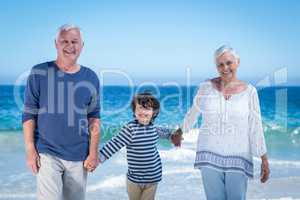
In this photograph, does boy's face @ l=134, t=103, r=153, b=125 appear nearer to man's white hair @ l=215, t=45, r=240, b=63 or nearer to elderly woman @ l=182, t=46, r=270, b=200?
elderly woman @ l=182, t=46, r=270, b=200

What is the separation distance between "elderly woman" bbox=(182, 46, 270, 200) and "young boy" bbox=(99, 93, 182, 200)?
317mm

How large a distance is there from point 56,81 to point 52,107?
0.48 feet

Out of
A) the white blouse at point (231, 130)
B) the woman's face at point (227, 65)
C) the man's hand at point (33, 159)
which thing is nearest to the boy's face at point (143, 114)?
the white blouse at point (231, 130)

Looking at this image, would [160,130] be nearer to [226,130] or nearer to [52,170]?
[226,130]

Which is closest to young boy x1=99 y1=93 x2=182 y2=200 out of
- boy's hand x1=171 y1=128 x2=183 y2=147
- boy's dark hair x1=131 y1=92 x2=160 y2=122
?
boy's dark hair x1=131 y1=92 x2=160 y2=122

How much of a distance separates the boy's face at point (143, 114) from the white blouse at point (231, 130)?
0.34 metres

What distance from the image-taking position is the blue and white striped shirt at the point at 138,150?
117 inches

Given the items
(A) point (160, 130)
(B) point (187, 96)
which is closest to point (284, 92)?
(B) point (187, 96)

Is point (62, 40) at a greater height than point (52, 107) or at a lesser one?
greater

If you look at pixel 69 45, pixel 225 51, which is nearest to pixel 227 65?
pixel 225 51

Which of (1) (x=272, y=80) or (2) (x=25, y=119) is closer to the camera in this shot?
(2) (x=25, y=119)

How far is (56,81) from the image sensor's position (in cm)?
263

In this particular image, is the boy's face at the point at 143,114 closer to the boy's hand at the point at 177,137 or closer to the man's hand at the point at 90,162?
the boy's hand at the point at 177,137

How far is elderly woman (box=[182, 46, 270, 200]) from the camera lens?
286 cm
